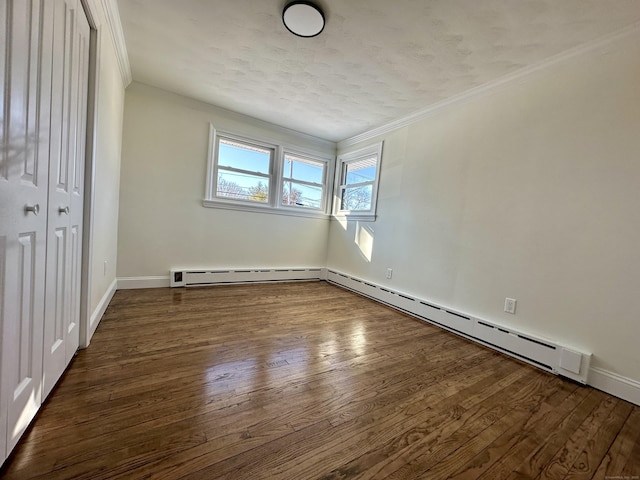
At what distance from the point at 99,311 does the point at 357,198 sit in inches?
129

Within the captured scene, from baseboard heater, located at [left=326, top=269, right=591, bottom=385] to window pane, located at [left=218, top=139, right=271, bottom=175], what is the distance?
7.94 ft

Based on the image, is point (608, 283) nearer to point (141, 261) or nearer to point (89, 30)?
point (89, 30)

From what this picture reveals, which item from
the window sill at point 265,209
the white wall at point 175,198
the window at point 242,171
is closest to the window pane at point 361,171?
the window sill at point 265,209

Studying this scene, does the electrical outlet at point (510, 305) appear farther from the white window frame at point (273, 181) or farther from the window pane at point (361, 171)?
the white window frame at point (273, 181)

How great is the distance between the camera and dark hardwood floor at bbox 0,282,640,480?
3.30 feet

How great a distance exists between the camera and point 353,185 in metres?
4.14

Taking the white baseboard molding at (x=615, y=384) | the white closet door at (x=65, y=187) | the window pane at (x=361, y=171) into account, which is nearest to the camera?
the white closet door at (x=65, y=187)

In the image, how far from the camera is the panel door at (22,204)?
0.84 m

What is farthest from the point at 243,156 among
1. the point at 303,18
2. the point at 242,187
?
the point at 303,18

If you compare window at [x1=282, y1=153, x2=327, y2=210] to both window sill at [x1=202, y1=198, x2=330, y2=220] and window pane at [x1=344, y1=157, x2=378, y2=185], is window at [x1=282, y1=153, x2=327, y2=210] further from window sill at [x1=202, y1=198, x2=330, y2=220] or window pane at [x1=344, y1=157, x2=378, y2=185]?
window pane at [x1=344, y1=157, x2=378, y2=185]

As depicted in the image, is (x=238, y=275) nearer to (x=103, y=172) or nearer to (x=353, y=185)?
(x=103, y=172)

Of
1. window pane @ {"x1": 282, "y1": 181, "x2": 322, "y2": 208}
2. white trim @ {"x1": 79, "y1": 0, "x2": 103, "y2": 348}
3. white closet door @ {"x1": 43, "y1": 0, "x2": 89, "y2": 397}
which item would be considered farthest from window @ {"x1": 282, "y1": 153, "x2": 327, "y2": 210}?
white closet door @ {"x1": 43, "y1": 0, "x2": 89, "y2": 397}

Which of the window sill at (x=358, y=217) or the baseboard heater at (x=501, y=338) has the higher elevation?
the window sill at (x=358, y=217)

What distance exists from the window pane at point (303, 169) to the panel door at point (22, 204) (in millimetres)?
3073
